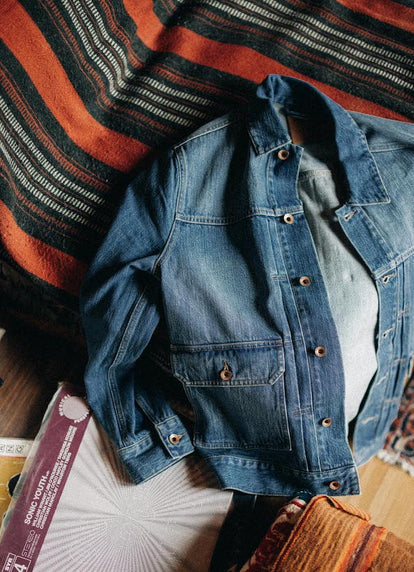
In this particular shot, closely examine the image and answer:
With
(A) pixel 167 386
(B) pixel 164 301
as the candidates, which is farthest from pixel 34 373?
(B) pixel 164 301

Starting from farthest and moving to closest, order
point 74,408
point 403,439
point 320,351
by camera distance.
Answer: point 403,439
point 74,408
point 320,351

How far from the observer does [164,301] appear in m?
0.92

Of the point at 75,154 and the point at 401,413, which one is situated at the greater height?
the point at 75,154

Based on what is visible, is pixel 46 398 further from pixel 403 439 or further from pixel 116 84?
pixel 403 439

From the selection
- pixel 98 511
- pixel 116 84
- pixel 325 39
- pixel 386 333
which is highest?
pixel 325 39

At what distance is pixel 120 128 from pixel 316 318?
0.54 metres

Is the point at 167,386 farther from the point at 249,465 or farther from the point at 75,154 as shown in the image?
the point at 75,154

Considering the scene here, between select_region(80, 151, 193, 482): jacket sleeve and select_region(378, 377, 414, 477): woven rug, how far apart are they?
1.55 ft

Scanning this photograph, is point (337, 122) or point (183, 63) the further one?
point (183, 63)

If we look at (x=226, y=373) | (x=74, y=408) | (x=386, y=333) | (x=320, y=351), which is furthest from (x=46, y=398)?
(x=386, y=333)

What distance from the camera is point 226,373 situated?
0.91 meters

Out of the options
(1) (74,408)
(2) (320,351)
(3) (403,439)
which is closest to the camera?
(2) (320,351)

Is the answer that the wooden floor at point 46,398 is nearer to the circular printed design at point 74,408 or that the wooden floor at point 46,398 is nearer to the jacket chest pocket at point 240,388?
the circular printed design at point 74,408

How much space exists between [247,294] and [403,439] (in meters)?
0.56
